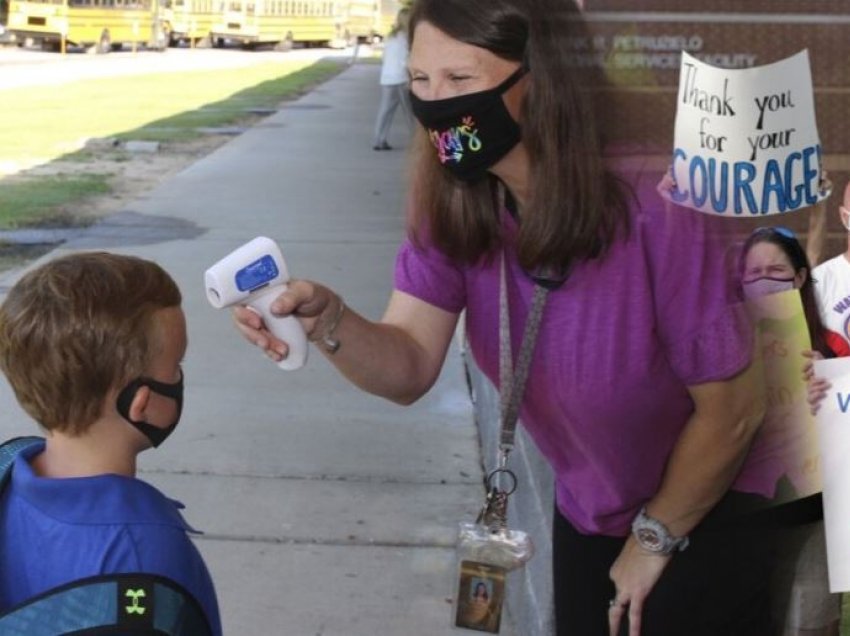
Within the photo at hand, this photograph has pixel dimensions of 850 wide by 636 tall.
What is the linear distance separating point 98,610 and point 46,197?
36.1 feet

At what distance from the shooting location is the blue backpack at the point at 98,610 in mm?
1884

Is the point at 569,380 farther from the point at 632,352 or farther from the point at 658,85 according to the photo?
the point at 658,85

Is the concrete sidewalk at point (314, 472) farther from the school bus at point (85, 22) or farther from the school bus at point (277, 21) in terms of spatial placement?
the school bus at point (277, 21)

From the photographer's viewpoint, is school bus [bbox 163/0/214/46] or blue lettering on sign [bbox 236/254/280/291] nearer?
blue lettering on sign [bbox 236/254/280/291]

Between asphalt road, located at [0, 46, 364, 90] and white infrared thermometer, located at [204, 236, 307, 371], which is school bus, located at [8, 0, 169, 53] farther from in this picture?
white infrared thermometer, located at [204, 236, 307, 371]

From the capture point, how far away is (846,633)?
114 inches

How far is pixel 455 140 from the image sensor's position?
2.29m

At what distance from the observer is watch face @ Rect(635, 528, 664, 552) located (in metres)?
2.26

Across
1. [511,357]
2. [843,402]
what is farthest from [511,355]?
[843,402]

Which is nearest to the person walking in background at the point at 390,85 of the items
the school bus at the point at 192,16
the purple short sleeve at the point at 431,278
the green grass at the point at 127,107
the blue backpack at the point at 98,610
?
the green grass at the point at 127,107

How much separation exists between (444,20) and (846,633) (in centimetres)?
158

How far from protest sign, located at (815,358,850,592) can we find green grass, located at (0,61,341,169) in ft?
43.0

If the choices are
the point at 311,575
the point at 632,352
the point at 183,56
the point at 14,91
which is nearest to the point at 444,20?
the point at 632,352

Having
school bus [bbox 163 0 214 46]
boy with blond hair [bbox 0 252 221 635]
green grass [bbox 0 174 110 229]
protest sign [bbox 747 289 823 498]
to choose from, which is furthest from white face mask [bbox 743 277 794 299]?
school bus [bbox 163 0 214 46]
